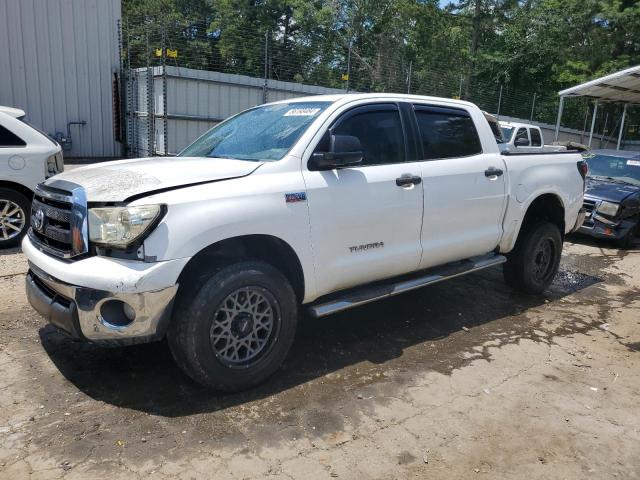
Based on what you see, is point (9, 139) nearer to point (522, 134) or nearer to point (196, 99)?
point (196, 99)

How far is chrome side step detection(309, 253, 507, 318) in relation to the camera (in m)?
3.80

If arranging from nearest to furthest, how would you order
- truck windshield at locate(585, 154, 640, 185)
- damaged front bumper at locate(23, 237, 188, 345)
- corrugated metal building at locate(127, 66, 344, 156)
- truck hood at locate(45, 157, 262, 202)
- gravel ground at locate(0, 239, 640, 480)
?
1. gravel ground at locate(0, 239, 640, 480)
2. damaged front bumper at locate(23, 237, 188, 345)
3. truck hood at locate(45, 157, 262, 202)
4. truck windshield at locate(585, 154, 640, 185)
5. corrugated metal building at locate(127, 66, 344, 156)

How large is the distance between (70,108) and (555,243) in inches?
530

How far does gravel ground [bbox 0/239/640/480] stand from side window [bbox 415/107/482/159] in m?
1.61

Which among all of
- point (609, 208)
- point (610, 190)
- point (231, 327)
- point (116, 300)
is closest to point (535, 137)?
point (610, 190)

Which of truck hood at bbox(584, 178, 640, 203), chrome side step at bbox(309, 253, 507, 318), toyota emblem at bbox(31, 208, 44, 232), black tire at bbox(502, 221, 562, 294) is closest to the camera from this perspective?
toyota emblem at bbox(31, 208, 44, 232)

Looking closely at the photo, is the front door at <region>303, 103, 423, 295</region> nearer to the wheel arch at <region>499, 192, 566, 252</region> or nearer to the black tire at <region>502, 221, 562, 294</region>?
the wheel arch at <region>499, 192, 566, 252</region>

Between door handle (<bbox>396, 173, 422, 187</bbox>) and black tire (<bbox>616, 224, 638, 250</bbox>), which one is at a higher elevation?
door handle (<bbox>396, 173, 422, 187</bbox>)

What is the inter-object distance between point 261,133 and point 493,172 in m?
2.25

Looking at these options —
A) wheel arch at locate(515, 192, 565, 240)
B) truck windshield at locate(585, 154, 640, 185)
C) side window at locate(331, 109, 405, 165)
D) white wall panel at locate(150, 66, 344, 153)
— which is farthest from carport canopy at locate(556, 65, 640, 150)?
side window at locate(331, 109, 405, 165)

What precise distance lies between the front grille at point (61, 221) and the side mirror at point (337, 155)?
59.6 inches

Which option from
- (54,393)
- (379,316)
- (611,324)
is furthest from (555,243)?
(54,393)

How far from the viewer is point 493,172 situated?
194 inches

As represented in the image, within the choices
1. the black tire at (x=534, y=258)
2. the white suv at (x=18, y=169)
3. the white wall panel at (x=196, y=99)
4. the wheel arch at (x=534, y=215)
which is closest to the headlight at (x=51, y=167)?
the white suv at (x=18, y=169)
